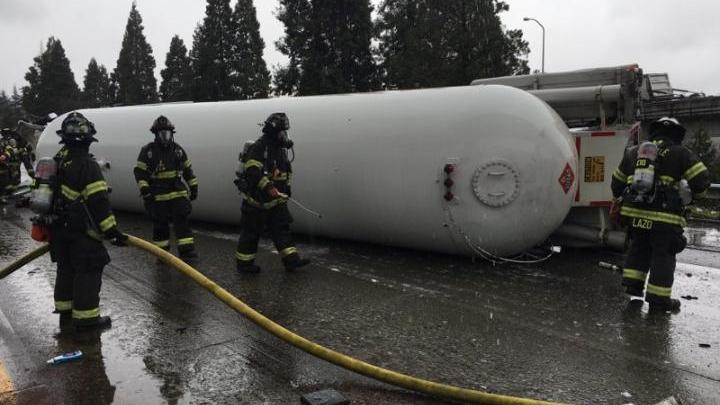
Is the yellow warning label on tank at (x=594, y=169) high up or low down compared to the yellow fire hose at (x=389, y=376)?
up

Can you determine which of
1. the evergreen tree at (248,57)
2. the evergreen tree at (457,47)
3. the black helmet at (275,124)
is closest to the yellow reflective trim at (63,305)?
the black helmet at (275,124)

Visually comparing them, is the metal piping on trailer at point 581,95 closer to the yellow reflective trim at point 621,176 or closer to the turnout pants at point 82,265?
the yellow reflective trim at point 621,176

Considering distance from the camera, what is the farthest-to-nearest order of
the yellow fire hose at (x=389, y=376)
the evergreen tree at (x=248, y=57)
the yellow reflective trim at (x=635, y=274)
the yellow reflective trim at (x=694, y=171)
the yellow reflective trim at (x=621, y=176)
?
the evergreen tree at (x=248, y=57) → the yellow reflective trim at (x=621, y=176) → the yellow reflective trim at (x=635, y=274) → the yellow reflective trim at (x=694, y=171) → the yellow fire hose at (x=389, y=376)

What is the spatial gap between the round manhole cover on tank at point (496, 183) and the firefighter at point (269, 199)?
2.03 metres

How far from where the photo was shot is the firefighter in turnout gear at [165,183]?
6625 mm

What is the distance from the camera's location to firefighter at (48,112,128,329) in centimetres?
439

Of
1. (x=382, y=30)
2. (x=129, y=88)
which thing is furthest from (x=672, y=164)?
(x=129, y=88)

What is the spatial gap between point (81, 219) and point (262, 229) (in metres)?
2.13

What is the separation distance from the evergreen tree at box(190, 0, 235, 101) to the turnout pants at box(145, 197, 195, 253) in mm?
34504

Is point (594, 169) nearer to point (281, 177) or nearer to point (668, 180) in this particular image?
point (668, 180)

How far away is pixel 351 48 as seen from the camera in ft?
103

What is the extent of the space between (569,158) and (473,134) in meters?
1.06

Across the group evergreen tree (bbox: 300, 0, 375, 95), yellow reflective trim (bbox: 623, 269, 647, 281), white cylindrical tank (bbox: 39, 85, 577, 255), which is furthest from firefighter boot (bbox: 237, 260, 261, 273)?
evergreen tree (bbox: 300, 0, 375, 95)

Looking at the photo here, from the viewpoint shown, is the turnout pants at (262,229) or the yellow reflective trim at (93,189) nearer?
the yellow reflective trim at (93,189)
